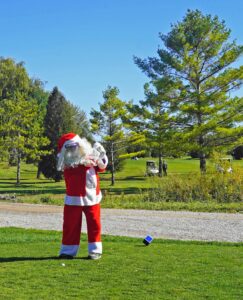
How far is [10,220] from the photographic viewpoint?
14203mm

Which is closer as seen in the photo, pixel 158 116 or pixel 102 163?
pixel 102 163

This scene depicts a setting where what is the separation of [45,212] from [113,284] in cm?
1067

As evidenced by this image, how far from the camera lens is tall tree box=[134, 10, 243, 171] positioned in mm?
27734

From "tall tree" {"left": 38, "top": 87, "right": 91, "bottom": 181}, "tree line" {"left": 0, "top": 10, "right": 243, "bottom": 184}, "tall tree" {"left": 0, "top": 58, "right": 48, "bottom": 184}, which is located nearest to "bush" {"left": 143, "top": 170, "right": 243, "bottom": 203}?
"tree line" {"left": 0, "top": 10, "right": 243, "bottom": 184}

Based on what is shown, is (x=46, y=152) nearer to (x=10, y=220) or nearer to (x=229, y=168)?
(x=229, y=168)

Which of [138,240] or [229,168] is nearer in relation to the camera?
[138,240]

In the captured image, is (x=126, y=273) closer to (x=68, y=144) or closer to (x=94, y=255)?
(x=94, y=255)

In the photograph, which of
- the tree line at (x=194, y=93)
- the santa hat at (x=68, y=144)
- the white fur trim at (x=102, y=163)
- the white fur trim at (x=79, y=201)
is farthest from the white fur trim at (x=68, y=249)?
the tree line at (x=194, y=93)

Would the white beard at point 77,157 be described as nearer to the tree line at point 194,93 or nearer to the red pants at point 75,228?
the red pants at point 75,228

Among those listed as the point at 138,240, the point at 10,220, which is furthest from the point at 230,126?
the point at 138,240

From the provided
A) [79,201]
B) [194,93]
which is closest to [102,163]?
[79,201]

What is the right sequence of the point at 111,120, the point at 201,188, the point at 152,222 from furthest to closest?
the point at 111,120
the point at 201,188
the point at 152,222

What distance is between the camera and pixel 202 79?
28.6 meters

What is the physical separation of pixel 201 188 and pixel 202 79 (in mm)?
11141
